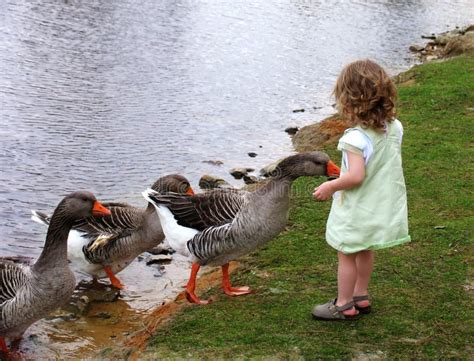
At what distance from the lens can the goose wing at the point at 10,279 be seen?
6.59m

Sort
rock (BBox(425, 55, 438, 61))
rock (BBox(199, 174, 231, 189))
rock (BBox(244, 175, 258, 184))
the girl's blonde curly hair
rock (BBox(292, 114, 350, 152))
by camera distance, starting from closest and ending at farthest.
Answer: the girl's blonde curly hair → rock (BBox(199, 174, 231, 189)) → rock (BBox(244, 175, 258, 184)) → rock (BBox(292, 114, 350, 152)) → rock (BBox(425, 55, 438, 61))

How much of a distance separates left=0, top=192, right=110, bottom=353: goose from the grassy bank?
1.21m

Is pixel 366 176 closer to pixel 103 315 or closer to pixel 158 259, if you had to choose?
pixel 103 315

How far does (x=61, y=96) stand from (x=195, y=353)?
1285 centimetres

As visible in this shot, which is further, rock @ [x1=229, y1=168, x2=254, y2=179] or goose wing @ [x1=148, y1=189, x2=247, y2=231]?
rock @ [x1=229, y1=168, x2=254, y2=179]

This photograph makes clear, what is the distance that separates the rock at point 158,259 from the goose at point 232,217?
230 cm

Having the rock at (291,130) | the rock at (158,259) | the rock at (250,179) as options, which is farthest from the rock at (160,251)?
the rock at (291,130)

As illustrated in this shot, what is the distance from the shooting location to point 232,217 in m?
7.00

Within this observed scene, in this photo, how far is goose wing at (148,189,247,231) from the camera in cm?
705

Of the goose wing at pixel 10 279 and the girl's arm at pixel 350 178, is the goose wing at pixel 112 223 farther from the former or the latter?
the girl's arm at pixel 350 178

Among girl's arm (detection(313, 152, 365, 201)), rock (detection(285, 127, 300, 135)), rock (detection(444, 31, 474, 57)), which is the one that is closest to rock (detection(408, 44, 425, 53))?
rock (detection(444, 31, 474, 57))

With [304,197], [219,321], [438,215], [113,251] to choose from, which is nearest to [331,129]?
[304,197]

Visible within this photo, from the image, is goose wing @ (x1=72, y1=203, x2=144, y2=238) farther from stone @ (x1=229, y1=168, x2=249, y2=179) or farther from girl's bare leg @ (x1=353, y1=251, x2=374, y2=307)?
stone @ (x1=229, y1=168, x2=249, y2=179)

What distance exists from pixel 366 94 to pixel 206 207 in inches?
98.5
